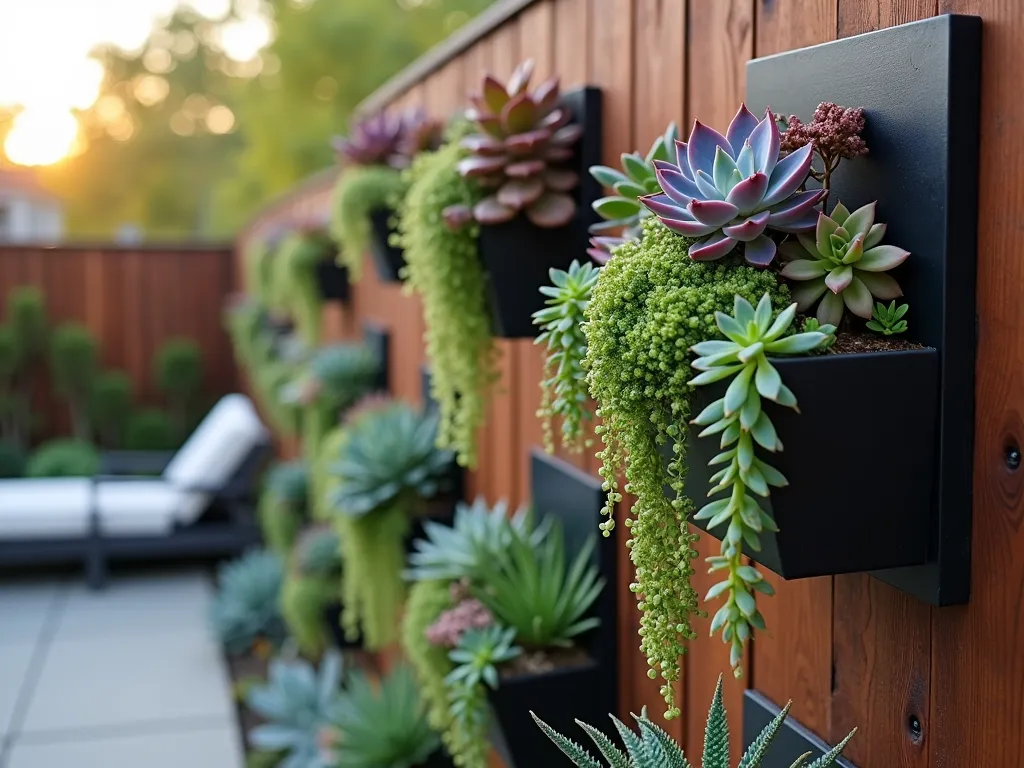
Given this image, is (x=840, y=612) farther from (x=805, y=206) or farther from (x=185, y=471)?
(x=185, y=471)

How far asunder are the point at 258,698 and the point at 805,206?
2930 mm

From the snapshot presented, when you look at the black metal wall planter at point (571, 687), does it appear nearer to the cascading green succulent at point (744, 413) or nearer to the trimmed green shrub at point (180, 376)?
the cascading green succulent at point (744, 413)

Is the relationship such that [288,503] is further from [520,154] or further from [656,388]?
[656,388]

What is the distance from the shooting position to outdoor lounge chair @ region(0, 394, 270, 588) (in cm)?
529

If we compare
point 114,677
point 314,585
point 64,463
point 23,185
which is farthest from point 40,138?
point 314,585

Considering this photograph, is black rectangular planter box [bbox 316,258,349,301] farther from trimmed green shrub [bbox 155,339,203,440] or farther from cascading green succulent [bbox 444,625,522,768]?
trimmed green shrub [bbox 155,339,203,440]

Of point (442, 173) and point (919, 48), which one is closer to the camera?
point (919, 48)

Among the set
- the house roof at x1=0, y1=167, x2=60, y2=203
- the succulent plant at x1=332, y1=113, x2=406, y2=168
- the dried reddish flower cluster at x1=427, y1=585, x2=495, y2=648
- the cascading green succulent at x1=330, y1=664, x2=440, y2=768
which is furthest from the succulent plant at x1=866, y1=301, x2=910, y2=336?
the house roof at x1=0, y1=167, x2=60, y2=203

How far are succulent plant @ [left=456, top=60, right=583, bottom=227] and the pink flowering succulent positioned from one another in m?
0.62

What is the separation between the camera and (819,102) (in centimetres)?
106

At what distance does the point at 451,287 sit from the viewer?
1.62 m

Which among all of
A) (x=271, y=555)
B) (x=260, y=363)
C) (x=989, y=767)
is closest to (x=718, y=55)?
(x=989, y=767)

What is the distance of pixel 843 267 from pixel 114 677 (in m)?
3.87

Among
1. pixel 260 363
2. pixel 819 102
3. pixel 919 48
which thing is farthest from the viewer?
Result: pixel 260 363
